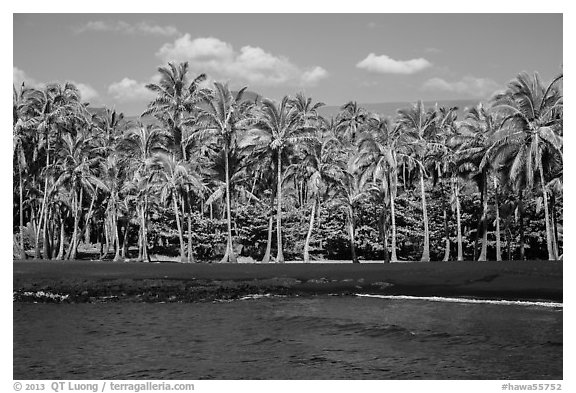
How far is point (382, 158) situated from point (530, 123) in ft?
43.2

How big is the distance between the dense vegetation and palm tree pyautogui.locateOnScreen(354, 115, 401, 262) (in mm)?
125

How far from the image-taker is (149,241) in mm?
60906

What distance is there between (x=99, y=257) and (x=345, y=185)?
28.4 meters

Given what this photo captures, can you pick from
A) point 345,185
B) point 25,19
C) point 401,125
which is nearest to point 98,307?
point 25,19

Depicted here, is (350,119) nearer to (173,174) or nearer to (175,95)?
(175,95)

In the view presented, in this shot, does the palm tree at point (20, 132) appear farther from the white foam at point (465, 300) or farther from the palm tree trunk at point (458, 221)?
the palm tree trunk at point (458, 221)

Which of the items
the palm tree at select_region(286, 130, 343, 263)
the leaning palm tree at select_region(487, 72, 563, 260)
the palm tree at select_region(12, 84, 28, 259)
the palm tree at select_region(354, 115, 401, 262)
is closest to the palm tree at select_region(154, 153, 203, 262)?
the palm tree at select_region(286, 130, 343, 263)

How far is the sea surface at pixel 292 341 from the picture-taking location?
41.0ft

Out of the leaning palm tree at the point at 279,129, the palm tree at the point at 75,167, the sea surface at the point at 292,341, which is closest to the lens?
the sea surface at the point at 292,341

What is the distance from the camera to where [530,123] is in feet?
129

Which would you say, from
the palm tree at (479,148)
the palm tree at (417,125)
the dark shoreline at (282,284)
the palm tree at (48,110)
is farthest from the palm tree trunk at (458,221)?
the palm tree at (48,110)

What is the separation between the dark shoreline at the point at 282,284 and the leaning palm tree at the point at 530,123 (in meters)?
8.35

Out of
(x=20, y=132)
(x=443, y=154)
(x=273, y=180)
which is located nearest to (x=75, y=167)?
(x=20, y=132)

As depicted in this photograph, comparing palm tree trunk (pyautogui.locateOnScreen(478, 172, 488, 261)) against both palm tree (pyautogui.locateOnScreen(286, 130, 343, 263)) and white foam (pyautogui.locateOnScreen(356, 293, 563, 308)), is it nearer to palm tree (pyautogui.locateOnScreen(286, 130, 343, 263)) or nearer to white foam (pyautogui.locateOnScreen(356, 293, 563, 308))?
palm tree (pyautogui.locateOnScreen(286, 130, 343, 263))
